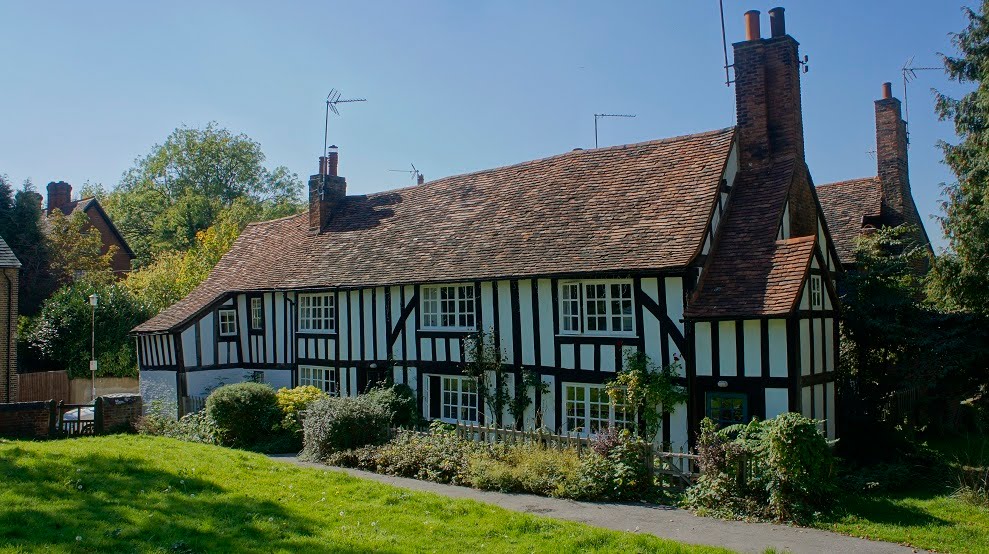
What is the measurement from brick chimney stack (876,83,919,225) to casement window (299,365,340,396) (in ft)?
60.7

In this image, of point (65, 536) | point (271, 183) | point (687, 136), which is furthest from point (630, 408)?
point (271, 183)

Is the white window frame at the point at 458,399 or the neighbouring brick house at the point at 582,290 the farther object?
the white window frame at the point at 458,399

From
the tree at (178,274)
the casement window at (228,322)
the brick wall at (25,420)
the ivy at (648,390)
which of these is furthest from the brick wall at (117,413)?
the ivy at (648,390)

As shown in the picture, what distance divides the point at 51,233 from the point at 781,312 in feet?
119

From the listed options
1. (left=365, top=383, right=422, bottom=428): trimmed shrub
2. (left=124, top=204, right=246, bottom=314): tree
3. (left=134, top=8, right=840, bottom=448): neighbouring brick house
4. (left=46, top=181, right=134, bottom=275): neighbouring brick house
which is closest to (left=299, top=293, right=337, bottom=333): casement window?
(left=134, top=8, right=840, bottom=448): neighbouring brick house

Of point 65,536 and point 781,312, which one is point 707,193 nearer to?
point 781,312

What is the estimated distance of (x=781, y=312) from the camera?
527 inches

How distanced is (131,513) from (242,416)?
30.7 ft

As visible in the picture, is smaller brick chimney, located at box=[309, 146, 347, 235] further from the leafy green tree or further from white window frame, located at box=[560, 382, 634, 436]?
white window frame, located at box=[560, 382, 634, 436]

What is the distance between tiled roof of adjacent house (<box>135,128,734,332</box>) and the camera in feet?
53.0

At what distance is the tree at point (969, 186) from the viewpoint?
16875 mm

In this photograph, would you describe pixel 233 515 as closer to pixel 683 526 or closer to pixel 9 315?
pixel 683 526

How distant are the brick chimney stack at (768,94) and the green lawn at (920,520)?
7912 mm

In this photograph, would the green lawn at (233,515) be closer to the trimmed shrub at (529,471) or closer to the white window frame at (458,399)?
the trimmed shrub at (529,471)
